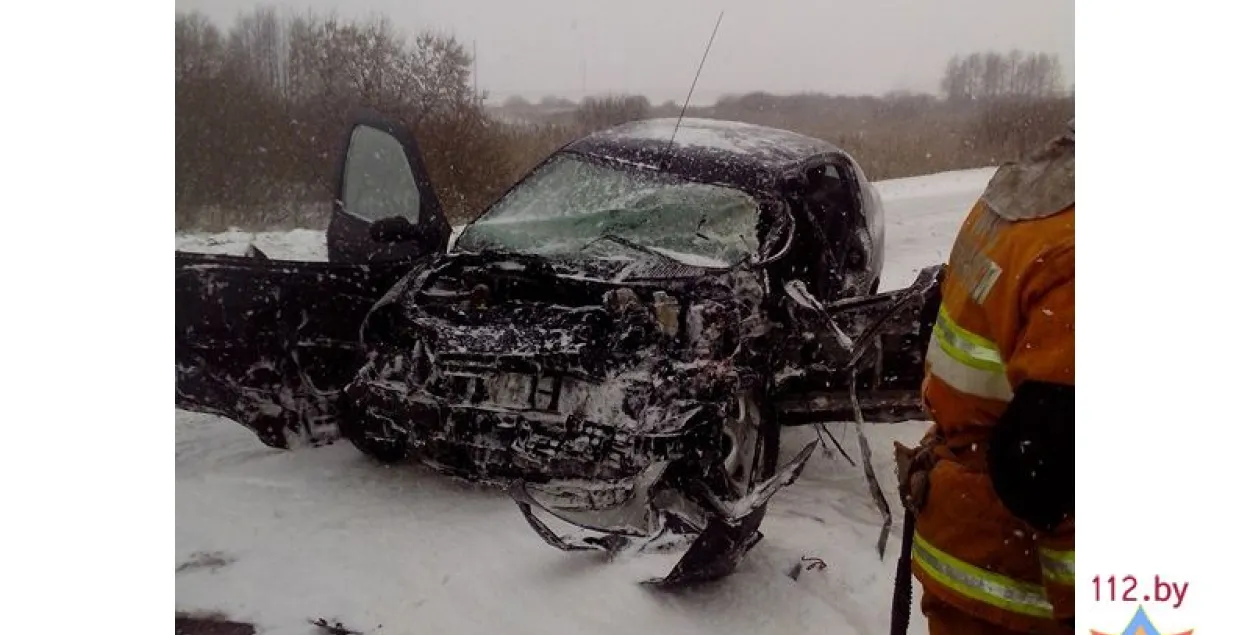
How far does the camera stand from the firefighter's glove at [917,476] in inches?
50.1

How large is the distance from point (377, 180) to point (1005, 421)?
1854 millimetres

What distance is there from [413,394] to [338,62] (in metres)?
0.85

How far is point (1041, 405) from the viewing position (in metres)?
1.04

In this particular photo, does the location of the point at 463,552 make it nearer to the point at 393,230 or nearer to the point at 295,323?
the point at 295,323

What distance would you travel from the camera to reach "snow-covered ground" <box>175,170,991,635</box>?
2.00m

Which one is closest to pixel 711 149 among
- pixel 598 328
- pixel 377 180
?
pixel 598 328

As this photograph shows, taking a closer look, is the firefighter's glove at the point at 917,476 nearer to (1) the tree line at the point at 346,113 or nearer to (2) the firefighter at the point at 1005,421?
(2) the firefighter at the point at 1005,421

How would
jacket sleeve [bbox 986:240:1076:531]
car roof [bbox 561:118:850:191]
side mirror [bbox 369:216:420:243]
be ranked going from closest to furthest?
jacket sleeve [bbox 986:240:1076:531], car roof [bbox 561:118:850:191], side mirror [bbox 369:216:420:243]

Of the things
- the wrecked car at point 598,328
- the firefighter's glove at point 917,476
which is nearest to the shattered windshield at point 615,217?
the wrecked car at point 598,328

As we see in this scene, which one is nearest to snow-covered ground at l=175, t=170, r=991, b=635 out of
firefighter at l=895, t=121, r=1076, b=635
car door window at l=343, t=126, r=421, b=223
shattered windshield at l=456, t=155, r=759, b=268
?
car door window at l=343, t=126, r=421, b=223

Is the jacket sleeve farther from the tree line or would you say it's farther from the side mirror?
the side mirror
